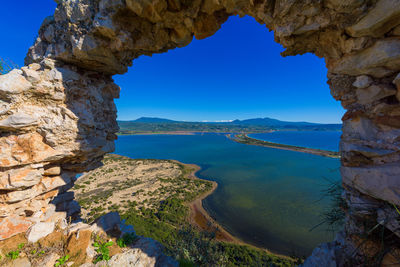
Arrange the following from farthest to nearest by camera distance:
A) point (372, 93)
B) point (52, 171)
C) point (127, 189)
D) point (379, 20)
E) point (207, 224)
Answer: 1. point (127, 189)
2. point (207, 224)
3. point (52, 171)
4. point (372, 93)
5. point (379, 20)

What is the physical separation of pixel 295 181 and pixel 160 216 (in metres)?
30.1

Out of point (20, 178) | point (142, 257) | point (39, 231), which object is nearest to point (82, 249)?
point (39, 231)

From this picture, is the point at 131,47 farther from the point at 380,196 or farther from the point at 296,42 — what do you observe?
the point at 380,196

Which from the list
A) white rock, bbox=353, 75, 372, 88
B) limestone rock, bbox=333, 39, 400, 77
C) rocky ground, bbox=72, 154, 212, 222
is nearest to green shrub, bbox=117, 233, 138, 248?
white rock, bbox=353, 75, 372, 88

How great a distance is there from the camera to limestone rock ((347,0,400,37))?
2.87 metres

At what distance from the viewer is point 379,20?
3.05 m

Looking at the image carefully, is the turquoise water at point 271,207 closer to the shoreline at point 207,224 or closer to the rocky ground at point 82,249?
the shoreline at point 207,224

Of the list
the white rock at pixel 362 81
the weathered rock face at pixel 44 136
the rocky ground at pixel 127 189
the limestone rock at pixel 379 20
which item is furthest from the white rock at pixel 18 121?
the rocky ground at pixel 127 189

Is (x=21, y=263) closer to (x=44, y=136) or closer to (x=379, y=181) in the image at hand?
(x=44, y=136)

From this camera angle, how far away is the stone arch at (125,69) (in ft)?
10.6

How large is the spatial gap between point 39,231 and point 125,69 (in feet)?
21.8

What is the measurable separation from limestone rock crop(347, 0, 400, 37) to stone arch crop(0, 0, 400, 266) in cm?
2

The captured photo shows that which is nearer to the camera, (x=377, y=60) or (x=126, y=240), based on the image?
(x=377, y=60)

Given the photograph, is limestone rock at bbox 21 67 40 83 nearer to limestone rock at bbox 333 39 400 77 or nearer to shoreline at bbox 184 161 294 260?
limestone rock at bbox 333 39 400 77
